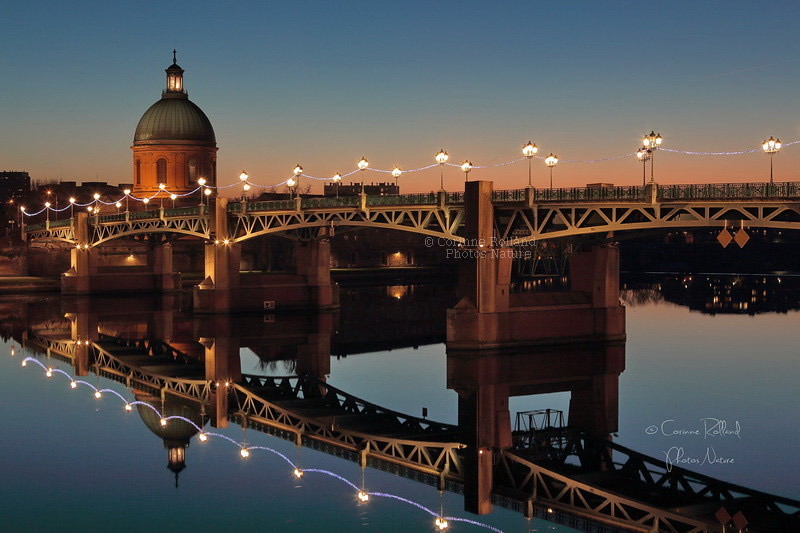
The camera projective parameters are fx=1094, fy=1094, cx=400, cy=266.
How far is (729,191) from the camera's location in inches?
1738

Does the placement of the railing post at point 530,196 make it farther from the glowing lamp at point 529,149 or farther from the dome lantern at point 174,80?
the dome lantern at point 174,80

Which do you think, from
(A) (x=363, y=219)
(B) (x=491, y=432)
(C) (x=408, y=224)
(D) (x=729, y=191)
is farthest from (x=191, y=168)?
(B) (x=491, y=432)

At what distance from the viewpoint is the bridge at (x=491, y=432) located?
2597 cm

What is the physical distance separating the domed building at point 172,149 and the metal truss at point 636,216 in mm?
82549

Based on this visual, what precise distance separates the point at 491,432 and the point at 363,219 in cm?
3094

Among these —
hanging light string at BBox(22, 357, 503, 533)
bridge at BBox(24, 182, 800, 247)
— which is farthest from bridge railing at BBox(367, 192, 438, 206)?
hanging light string at BBox(22, 357, 503, 533)

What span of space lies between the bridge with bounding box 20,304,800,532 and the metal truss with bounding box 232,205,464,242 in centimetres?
782

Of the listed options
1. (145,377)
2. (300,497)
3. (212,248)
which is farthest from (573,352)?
(212,248)

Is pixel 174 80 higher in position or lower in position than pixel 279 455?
higher

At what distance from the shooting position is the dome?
13125cm

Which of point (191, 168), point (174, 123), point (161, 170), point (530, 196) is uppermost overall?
point (174, 123)

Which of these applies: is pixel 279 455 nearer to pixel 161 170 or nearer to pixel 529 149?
pixel 529 149

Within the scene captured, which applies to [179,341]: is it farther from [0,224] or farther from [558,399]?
[0,224]

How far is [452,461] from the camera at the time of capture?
3142cm
